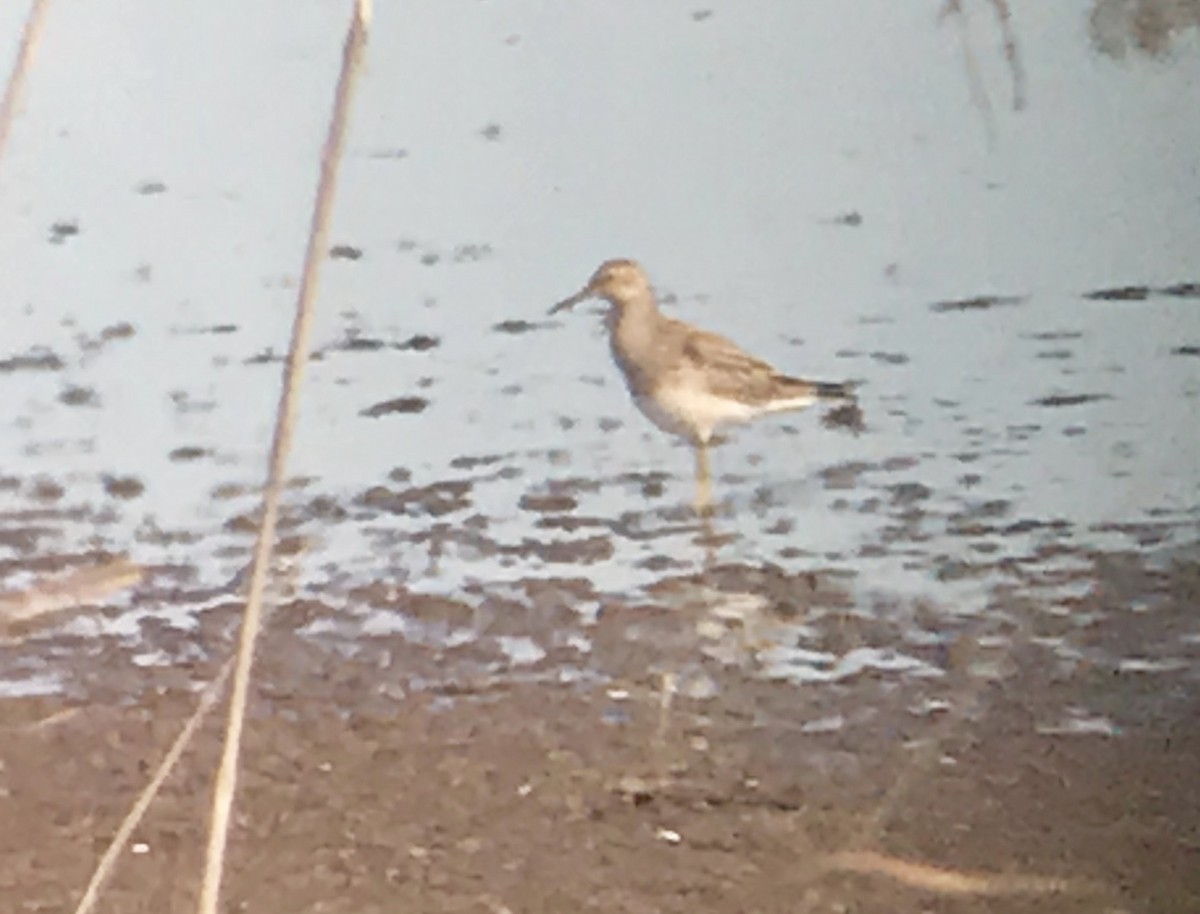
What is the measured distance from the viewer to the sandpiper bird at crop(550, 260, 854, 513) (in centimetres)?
130

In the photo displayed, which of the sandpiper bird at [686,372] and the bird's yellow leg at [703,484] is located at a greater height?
the sandpiper bird at [686,372]

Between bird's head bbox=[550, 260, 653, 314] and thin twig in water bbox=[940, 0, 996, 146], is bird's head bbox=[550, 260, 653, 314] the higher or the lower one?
the lower one

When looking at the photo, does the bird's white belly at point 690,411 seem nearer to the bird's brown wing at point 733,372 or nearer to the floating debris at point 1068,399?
the bird's brown wing at point 733,372

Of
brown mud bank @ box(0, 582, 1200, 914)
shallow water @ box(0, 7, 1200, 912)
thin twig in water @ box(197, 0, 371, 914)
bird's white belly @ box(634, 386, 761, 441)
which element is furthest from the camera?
bird's white belly @ box(634, 386, 761, 441)

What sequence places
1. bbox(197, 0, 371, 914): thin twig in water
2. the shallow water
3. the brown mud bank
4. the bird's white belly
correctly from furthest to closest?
the bird's white belly < the shallow water < the brown mud bank < bbox(197, 0, 371, 914): thin twig in water

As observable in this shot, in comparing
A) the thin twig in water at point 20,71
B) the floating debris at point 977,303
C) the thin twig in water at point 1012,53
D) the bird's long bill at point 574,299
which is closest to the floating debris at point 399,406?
the bird's long bill at point 574,299

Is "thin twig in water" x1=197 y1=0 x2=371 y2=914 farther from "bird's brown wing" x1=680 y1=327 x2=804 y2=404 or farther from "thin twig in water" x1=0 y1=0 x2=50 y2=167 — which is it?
"bird's brown wing" x1=680 y1=327 x2=804 y2=404

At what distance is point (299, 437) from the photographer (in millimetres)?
1319

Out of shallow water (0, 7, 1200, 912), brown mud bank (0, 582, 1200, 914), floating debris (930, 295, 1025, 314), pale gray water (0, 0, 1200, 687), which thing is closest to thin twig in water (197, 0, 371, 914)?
brown mud bank (0, 582, 1200, 914)

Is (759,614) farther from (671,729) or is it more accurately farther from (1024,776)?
(1024,776)

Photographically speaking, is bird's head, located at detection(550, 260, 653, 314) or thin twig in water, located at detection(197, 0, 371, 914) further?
bird's head, located at detection(550, 260, 653, 314)

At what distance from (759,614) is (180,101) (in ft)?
2.04

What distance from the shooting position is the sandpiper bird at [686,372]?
1302 millimetres

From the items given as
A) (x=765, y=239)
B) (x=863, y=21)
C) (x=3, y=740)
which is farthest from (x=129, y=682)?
(x=863, y=21)
